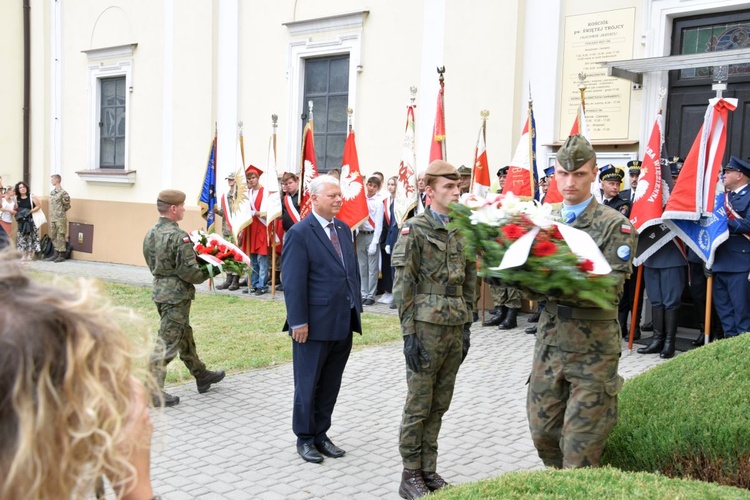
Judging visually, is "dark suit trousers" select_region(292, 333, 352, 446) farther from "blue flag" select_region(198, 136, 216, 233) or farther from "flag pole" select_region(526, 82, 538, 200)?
"blue flag" select_region(198, 136, 216, 233)

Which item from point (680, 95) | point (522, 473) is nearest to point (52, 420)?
point (522, 473)

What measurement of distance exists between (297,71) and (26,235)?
908cm

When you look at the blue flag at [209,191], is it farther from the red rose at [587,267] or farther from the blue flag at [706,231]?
the red rose at [587,267]

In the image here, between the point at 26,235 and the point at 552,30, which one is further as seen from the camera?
the point at 26,235

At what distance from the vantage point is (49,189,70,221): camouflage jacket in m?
19.0

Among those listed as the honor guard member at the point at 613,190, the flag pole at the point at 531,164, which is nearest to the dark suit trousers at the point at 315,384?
the honor guard member at the point at 613,190

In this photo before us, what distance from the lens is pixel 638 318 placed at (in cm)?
922

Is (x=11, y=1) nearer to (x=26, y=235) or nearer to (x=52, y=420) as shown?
(x=26, y=235)

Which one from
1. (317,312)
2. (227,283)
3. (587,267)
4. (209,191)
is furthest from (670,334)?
(209,191)

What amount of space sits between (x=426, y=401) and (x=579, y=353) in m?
1.08

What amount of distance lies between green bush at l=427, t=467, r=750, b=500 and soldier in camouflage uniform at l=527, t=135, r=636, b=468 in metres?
1.10

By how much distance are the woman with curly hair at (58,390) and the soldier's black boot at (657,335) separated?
831 centimetres

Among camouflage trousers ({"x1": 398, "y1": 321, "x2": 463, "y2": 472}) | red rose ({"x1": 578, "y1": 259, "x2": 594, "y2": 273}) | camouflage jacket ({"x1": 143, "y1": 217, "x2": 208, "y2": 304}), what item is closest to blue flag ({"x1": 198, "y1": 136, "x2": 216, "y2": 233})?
camouflage jacket ({"x1": 143, "y1": 217, "x2": 208, "y2": 304})

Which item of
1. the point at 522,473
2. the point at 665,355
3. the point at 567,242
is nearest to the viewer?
the point at 522,473
